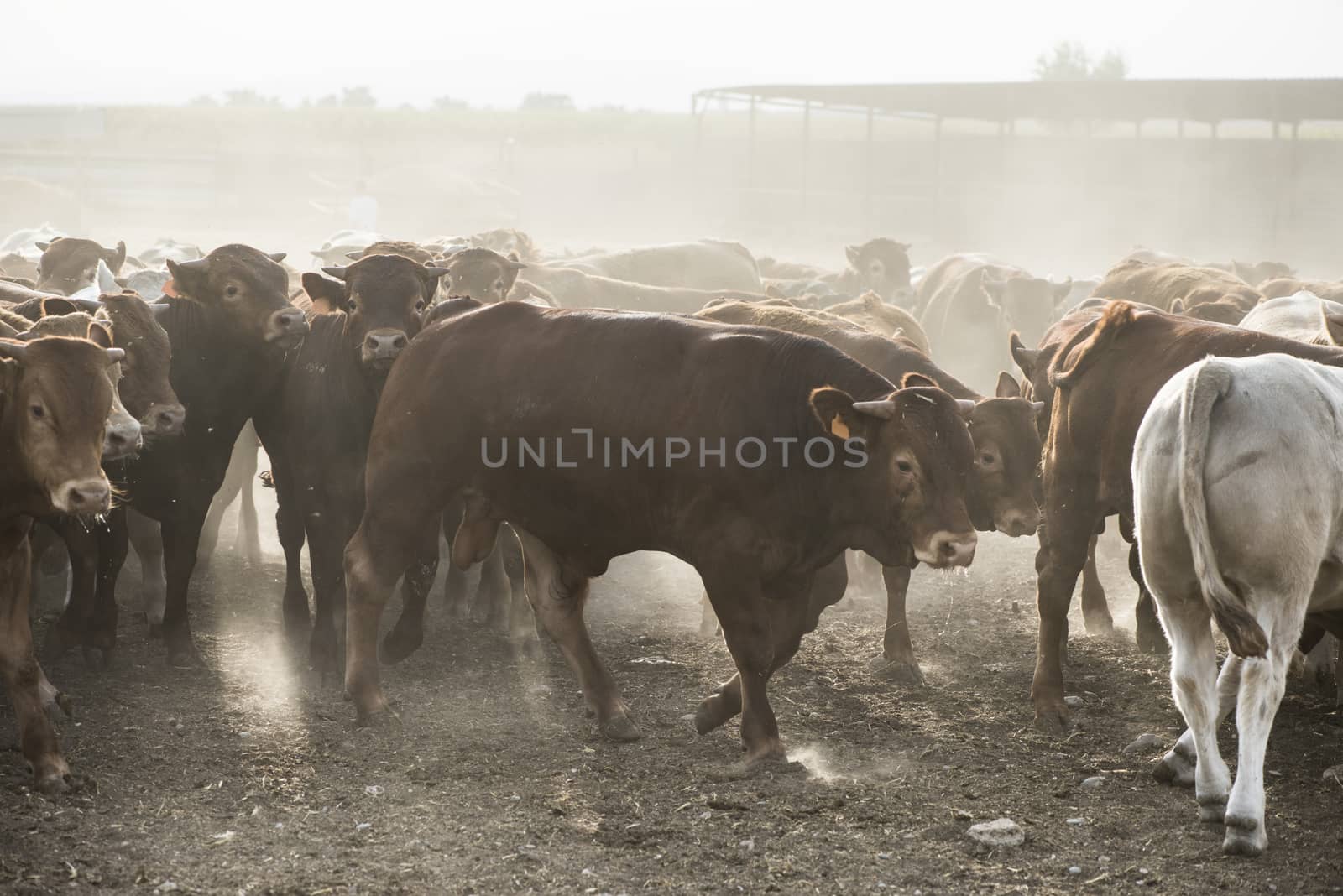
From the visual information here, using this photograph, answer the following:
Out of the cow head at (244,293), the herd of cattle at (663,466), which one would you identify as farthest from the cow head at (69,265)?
the cow head at (244,293)

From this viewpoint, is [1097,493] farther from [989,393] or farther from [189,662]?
[989,393]

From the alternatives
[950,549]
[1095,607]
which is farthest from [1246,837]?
[1095,607]

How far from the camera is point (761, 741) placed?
5711 mm

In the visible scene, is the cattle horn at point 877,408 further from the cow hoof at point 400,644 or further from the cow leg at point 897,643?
the cow hoof at point 400,644

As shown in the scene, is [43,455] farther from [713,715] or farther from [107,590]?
[713,715]

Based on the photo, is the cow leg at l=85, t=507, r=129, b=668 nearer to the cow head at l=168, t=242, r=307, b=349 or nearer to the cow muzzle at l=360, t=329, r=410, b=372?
the cow head at l=168, t=242, r=307, b=349

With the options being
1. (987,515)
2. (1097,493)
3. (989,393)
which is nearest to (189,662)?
(987,515)

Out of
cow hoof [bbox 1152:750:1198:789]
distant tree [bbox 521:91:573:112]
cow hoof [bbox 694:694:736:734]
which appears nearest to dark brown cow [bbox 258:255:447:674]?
cow hoof [bbox 694:694:736:734]

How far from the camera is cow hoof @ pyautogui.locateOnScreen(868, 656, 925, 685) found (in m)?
7.07

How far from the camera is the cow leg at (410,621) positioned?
7.03 meters

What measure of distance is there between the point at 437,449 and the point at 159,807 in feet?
5.89

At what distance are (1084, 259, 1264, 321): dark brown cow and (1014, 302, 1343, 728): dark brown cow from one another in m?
4.54

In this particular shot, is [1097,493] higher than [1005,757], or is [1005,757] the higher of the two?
[1097,493]

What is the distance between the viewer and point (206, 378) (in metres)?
7.38
